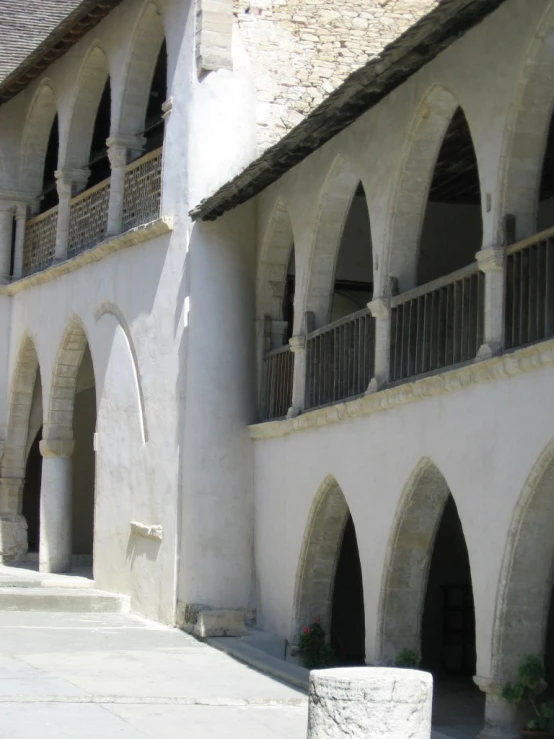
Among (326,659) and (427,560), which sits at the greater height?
(427,560)

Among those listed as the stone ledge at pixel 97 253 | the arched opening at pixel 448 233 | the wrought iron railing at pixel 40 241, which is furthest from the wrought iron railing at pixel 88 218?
the arched opening at pixel 448 233

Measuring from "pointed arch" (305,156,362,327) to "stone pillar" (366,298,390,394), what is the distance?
1624mm

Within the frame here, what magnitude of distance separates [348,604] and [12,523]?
19.4ft

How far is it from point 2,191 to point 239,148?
5809 millimetres

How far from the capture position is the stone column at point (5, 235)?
20.1 meters

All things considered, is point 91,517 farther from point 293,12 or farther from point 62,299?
point 293,12

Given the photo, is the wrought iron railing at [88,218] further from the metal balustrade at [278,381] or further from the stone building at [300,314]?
the metal balustrade at [278,381]

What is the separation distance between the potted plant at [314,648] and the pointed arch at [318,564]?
0.15 meters

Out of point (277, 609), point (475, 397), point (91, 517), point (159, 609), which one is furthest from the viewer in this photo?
point (91, 517)

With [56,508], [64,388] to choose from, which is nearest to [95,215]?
[64,388]

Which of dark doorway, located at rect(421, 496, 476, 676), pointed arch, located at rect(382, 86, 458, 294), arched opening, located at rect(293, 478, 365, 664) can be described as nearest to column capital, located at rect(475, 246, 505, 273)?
pointed arch, located at rect(382, 86, 458, 294)

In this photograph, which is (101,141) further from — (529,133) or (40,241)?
(529,133)

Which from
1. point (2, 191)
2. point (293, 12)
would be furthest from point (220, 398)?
point (2, 191)

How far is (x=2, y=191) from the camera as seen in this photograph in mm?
20062
